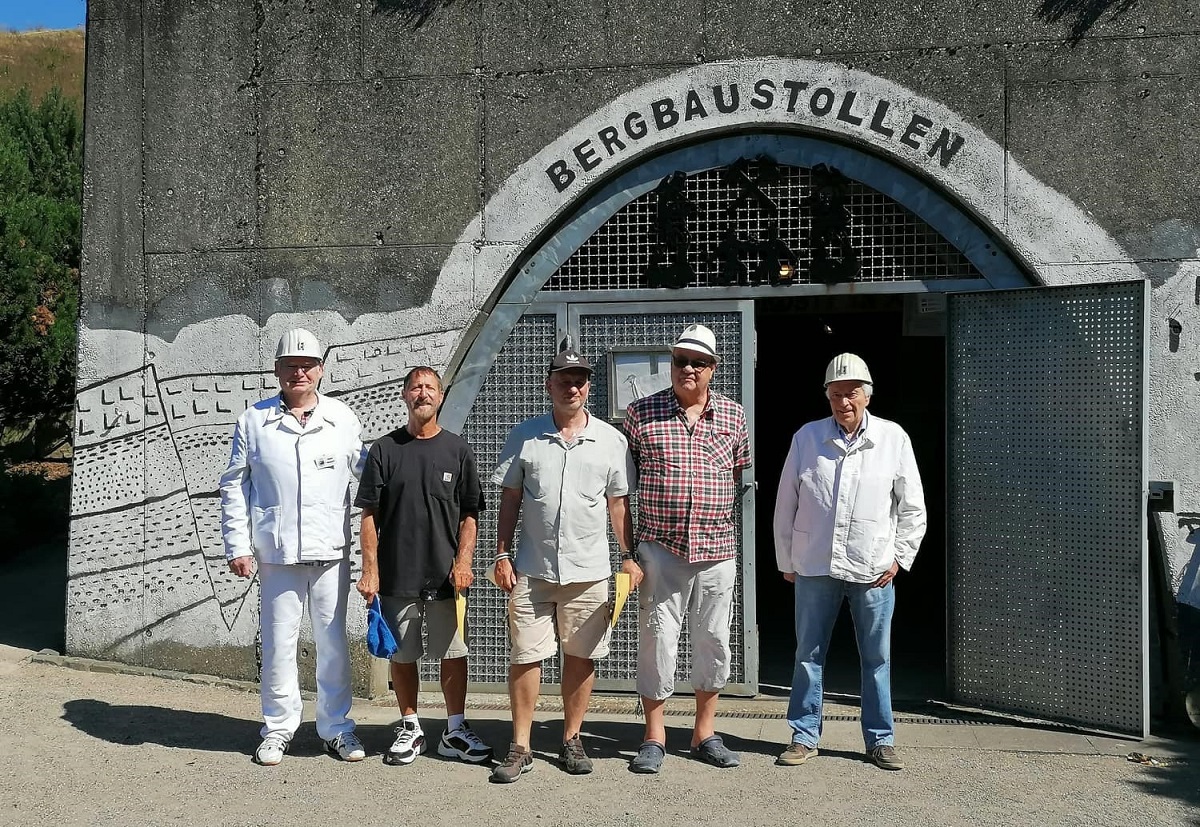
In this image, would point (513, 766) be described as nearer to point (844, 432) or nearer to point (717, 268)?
point (844, 432)

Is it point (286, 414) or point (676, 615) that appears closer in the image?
point (676, 615)

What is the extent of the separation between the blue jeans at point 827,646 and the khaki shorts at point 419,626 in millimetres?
1497

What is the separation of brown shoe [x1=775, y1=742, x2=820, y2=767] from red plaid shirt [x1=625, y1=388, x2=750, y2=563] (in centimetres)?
88

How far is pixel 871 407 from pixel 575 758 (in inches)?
263

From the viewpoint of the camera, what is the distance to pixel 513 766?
4797mm

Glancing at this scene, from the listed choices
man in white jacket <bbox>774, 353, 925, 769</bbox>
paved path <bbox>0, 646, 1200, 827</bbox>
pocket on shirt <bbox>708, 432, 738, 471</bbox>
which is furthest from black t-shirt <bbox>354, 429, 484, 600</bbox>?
man in white jacket <bbox>774, 353, 925, 769</bbox>

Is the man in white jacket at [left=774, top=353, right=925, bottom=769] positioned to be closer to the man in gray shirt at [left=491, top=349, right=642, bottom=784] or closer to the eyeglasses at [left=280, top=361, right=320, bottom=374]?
the man in gray shirt at [left=491, top=349, right=642, bottom=784]

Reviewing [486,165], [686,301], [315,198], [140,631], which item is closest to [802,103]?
[686,301]

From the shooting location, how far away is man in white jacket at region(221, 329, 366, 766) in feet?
16.6

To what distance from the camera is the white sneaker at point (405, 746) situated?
5.00 meters

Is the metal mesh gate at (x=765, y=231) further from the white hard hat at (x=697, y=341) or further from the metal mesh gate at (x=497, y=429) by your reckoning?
the white hard hat at (x=697, y=341)

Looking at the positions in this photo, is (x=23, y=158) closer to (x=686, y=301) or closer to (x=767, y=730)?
(x=686, y=301)

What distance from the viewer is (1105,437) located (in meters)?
5.42

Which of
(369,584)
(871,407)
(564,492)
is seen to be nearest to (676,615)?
(564,492)
